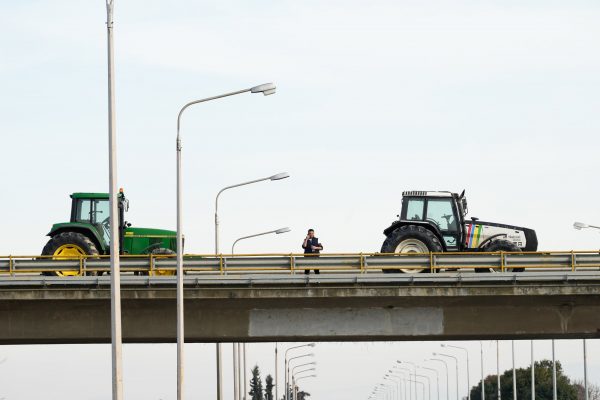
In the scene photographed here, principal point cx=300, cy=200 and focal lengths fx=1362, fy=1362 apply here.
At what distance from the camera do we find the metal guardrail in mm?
40031

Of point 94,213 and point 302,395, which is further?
point 302,395

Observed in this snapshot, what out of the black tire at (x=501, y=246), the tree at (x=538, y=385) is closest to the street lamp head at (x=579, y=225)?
the black tire at (x=501, y=246)

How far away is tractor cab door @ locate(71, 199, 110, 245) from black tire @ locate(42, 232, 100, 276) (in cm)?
→ 48

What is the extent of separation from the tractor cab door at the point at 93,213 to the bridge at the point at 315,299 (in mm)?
1670

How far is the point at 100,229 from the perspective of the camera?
42000 mm

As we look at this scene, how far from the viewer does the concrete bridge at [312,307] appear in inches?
1580

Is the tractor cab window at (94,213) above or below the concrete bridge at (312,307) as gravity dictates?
above

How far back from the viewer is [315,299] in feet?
134

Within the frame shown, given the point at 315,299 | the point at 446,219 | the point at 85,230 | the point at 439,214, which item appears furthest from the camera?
the point at 446,219

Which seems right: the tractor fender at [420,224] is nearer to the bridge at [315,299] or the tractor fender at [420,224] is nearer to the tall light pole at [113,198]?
the bridge at [315,299]

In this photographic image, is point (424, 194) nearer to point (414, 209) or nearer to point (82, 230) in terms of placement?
point (414, 209)

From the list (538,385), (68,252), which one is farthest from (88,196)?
(538,385)

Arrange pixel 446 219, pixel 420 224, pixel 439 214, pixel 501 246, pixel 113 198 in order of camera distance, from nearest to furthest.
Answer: pixel 113 198
pixel 420 224
pixel 439 214
pixel 446 219
pixel 501 246

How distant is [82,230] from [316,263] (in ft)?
24.1
